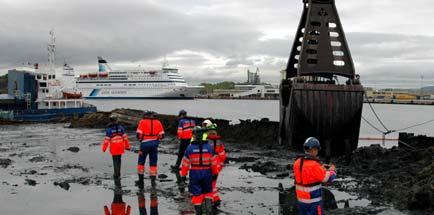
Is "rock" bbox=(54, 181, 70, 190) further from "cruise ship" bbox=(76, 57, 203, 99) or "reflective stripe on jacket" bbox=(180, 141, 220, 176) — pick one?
"cruise ship" bbox=(76, 57, 203, 99)

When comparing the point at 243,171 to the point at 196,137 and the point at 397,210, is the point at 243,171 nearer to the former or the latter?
the point at 397,210

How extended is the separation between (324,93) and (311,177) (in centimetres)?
1219

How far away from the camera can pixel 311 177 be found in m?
5.76

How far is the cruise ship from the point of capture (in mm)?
124562

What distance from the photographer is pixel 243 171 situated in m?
13.8

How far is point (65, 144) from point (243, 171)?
11197mm

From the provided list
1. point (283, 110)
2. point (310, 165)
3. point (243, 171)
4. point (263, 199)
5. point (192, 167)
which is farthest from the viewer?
point (283, 110)

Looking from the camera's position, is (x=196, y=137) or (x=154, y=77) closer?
(x=196, y=137)

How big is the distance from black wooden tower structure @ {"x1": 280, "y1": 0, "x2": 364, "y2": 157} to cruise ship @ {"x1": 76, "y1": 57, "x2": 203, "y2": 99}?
345 ft

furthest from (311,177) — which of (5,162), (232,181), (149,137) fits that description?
(5,162)

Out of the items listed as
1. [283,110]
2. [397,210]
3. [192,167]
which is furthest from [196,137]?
[283,110]

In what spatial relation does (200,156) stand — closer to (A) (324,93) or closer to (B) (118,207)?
(B) (118,207)

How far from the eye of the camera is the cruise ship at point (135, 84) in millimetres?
124562

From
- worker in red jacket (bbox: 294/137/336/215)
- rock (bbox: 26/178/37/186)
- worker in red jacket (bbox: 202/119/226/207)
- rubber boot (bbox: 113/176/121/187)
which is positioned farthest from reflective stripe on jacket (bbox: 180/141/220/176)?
rock (bbox: 26/178/37/186)
